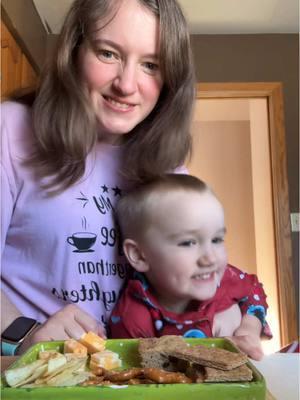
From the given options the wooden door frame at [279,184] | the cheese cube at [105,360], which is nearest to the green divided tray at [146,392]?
the cheese cube at [105,360]

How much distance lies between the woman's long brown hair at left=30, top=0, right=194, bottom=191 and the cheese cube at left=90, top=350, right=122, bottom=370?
31 centimetres

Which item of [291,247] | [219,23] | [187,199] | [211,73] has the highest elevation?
[219,23]

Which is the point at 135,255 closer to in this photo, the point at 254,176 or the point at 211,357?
the point at 211,357

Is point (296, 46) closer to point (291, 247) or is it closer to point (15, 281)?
point (291, 247)

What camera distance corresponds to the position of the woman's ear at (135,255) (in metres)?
0.73

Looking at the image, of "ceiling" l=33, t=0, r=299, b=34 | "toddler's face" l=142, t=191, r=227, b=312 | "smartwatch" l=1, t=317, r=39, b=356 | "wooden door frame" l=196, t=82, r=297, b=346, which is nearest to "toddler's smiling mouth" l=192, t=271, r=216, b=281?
"toddler's face" l=142, t=191, r=227, b=312

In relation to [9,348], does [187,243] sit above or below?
above

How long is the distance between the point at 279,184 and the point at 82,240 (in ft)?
6.96

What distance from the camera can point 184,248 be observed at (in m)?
0.69

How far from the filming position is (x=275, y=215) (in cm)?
269

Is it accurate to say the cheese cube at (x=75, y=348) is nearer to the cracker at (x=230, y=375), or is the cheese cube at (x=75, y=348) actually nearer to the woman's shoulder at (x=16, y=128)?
the cracker at (x=230, y=375)

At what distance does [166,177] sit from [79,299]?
242 mm

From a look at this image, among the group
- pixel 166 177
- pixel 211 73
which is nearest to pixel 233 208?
pixel 211 73

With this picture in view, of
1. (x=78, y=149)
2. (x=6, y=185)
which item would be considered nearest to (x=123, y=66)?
(x=78, y=149)
